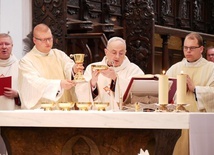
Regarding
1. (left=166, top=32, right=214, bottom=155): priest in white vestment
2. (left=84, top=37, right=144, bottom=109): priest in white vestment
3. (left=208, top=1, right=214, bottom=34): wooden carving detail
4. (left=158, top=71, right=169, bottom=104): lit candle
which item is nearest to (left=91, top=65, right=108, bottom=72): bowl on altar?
(left=84, top=37, right=144, bottom=109): priest in white vestment

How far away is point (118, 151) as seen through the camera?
5.13m

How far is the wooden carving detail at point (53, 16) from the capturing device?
9258 millimetres

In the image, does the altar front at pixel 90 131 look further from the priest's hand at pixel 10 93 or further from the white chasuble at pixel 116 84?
the priest's hand at pixel 10 93

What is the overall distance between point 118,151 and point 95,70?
3.76 ft

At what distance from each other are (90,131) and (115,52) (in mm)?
1887

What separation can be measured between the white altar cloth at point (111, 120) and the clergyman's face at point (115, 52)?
6.75ft

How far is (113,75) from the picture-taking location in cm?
620

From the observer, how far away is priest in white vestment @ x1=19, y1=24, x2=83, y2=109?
22.2 feet

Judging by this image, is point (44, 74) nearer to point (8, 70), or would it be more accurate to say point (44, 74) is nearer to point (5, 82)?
point (8, 70)

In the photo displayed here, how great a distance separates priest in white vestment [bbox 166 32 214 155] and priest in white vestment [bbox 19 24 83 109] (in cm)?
130

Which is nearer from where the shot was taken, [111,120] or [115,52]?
→ [111,120]

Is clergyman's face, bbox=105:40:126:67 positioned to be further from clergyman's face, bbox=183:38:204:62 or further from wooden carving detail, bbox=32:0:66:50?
wooden carving detail, bbox=32:0:66:50

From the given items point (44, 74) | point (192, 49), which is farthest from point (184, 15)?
point (44, 74)

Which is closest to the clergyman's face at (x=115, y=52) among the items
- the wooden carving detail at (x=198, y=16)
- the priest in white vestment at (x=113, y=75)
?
the priest in white vestment at (x=113, y=75)
